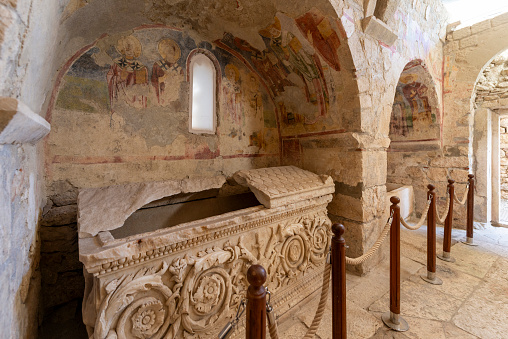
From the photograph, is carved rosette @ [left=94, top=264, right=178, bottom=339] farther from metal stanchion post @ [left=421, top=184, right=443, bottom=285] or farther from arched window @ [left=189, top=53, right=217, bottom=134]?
metal stanchion post @ [left=421, top=184, right=443, bottom=285]

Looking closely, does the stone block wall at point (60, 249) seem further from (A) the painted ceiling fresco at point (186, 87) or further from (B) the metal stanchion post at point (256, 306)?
(B) the metal stanchion post at point (256, 306)

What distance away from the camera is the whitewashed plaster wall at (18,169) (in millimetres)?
876

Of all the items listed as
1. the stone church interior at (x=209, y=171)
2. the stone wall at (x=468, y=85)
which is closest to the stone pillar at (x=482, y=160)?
the stone wall at (x=468, y=85)

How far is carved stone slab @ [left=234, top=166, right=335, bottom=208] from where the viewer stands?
229 cm

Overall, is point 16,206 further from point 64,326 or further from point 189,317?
point 64,326

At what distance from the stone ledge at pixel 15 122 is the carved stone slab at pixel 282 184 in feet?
5.54

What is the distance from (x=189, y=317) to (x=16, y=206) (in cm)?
128

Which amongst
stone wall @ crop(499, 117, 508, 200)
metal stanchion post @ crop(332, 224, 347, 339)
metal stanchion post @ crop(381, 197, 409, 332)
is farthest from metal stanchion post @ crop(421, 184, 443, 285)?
stone wall @ crop(499, 117, 508, 200)

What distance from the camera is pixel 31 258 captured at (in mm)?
1619

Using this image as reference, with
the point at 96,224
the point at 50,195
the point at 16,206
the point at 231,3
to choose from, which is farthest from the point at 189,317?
the point at 231,3

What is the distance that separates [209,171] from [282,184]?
48.2 inches

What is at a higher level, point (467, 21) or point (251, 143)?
point (467, 21)

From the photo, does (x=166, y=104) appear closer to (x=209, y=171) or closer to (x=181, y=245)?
(x=209, y=171)

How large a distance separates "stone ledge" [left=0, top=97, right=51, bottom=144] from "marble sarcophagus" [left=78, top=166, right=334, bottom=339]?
2.25 ft
